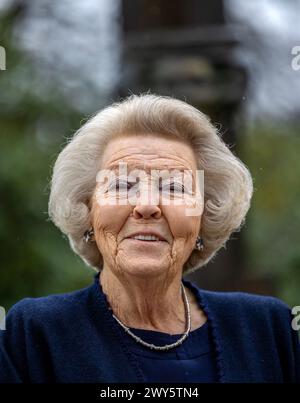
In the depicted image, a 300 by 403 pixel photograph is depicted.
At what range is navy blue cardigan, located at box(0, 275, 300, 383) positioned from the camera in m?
2.64

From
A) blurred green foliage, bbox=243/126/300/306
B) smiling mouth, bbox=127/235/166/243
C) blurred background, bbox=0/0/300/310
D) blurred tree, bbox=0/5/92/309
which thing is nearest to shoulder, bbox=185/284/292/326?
smiling mouth, bbox=127/235/166/243

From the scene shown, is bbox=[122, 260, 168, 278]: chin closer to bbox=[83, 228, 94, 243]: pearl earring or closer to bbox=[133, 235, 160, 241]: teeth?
bbox=[133, 235, 160, 241]: teeth

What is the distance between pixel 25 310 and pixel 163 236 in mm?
515

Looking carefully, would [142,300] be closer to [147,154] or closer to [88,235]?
[88,235]

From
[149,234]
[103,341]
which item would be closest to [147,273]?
[149,234]

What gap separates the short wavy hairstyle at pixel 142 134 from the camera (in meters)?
2.90

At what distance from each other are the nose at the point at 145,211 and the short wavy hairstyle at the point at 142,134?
0.97 feet

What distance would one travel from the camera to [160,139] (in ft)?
9.50

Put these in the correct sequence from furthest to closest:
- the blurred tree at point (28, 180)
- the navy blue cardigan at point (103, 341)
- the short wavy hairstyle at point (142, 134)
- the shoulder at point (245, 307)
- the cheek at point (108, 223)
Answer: the blurred tree at point (28, 180)
the shoulder at point (245, 307)
the short wavy hairstyle at point (142, 134)
the cheek at point (108, 223)
the navy blue cardigan at point (103, 341)

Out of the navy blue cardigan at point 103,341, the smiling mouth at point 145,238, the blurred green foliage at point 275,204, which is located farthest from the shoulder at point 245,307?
the blurred green foliage at point 275,204

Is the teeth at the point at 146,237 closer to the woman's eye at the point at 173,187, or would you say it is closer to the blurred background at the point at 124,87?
the woman's eye at the point at 173,187
